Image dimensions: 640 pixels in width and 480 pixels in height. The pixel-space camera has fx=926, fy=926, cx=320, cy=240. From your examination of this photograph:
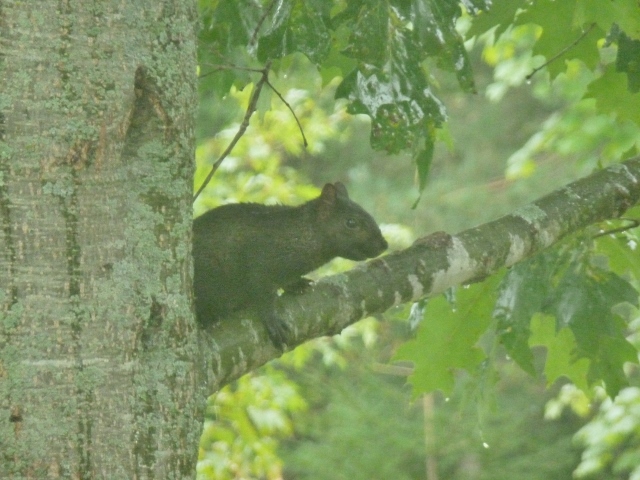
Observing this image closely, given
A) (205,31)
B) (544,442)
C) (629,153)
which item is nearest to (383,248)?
(629,153)

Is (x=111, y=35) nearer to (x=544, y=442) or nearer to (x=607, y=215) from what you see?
(x=607, y=215)

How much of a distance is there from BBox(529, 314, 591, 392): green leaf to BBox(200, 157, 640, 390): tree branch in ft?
1.72

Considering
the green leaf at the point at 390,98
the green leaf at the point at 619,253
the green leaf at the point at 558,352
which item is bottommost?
the green leaf at the point at 558,352

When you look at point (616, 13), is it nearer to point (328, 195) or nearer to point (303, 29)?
point (303, 29)

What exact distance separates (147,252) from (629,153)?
207 cm

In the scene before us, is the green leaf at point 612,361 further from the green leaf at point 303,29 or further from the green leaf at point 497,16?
the green leaf at point 303,29

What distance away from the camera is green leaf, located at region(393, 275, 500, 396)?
9.41ft

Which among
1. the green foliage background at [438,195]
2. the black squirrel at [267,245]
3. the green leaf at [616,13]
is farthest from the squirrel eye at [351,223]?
the green leaf at [616,13]

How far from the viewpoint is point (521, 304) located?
8.77ft

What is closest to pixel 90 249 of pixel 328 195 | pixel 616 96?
pixel 616 96

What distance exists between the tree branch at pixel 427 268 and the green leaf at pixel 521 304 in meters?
0.10

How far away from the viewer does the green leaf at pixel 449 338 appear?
2.87 m

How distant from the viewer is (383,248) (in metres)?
3.66

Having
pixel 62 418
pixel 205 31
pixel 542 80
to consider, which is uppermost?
Answer: pixel 542 80
